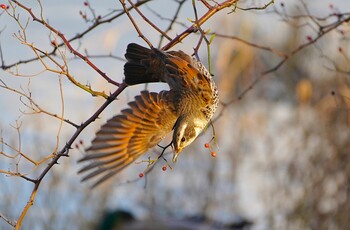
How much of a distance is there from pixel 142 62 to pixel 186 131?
392 millimetres

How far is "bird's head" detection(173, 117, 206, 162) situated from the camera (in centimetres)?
324

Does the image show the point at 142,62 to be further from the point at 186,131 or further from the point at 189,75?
the point at 186,131

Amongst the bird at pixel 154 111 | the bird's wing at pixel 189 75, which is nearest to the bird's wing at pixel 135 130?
the bird at pixel 154 111

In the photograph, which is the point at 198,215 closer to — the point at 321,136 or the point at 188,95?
the point at 321,136

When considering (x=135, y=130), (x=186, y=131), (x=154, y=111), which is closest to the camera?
(x=186, y=131)

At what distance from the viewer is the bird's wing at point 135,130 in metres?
3.42

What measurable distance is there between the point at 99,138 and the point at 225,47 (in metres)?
7.72

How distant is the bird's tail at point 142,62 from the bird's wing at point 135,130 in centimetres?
9

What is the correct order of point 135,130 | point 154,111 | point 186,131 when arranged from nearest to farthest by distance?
point 186,131 < point 154,111 < point 135,130

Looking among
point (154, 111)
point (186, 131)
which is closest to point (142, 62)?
point (154, 111)

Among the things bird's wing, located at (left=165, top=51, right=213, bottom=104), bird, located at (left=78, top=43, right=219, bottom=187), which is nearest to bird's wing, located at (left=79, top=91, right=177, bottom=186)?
bird, located at (left=78, top=43, right=219, bottom=187)

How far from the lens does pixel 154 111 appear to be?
11.4ft

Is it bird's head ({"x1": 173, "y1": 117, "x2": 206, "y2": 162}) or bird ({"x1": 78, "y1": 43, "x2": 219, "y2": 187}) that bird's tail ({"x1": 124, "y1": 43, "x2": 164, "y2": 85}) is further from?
bird's head ({"x1": 173, "y1": 117, "x2": 206, "y2": 162})

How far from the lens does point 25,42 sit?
10.2 ft
